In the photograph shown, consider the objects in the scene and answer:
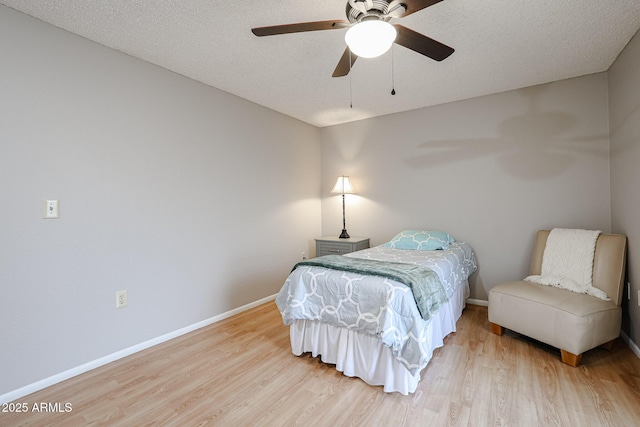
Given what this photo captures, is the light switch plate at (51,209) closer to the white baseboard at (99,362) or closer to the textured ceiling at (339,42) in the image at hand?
the white baseboard at (99,362)

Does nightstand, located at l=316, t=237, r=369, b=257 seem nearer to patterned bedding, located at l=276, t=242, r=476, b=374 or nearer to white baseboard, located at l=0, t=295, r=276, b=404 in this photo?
patterned bedding, located at l=276, t=242, r=476, b=374

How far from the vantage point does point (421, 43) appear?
166cm

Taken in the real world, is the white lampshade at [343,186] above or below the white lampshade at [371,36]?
below

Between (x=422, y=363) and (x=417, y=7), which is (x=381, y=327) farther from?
(x=417, y=7)

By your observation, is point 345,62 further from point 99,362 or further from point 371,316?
point 99,362

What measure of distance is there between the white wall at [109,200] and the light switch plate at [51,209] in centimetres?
3

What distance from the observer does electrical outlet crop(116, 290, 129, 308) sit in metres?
2.26

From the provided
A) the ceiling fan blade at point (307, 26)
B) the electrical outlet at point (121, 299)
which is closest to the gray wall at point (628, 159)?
the ceiling fan blade at point (307, 26)

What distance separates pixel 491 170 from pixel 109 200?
354cm

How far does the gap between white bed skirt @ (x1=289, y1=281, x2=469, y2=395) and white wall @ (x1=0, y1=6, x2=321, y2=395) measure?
120 cm

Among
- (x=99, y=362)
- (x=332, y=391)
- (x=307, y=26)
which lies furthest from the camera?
(x=99, y=362)

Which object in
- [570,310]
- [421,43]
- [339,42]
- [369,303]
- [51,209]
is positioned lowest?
[570,310]

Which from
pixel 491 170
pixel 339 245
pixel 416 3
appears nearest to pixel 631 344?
pixel 491 170

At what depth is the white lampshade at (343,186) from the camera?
396cm
